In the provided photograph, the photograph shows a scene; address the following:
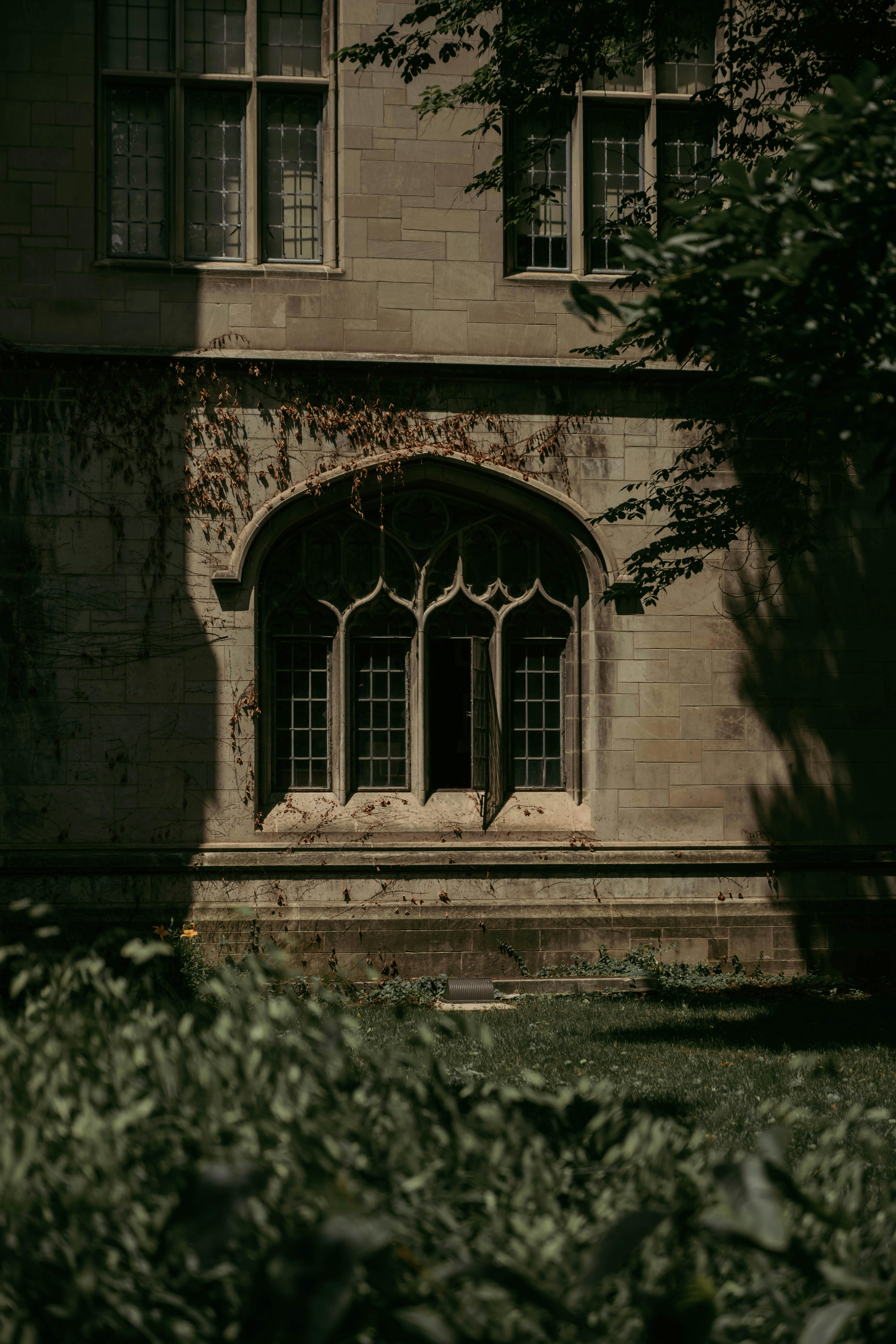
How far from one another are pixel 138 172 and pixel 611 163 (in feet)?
13.0

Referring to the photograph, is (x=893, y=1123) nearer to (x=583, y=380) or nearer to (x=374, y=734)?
(x=374, y=734)

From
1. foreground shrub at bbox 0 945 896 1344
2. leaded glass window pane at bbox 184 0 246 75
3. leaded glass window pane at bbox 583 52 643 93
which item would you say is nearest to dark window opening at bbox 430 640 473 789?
leaded glass window pane at bbox 583 52 643 93

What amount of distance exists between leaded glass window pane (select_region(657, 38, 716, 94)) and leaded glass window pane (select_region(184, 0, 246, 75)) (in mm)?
3505

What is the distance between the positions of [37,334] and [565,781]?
18.0 ft

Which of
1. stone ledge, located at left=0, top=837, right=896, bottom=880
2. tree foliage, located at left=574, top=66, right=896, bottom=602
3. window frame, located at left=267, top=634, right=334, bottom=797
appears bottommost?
stone ledge, located at left=0, top=837, right=896, bottom=880

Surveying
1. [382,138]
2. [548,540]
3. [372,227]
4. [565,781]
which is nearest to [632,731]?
[565,781]

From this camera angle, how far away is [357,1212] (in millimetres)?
1803

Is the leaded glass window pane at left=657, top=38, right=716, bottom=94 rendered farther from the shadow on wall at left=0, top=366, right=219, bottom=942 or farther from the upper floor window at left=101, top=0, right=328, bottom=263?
the shadow on wall at left=0, top=366, right=219, bottom=942

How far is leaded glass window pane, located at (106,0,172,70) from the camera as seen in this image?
9719 millimetres

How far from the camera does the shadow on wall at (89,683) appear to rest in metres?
9.12

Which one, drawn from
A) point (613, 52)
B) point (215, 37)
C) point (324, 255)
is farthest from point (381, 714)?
point (215, 37)

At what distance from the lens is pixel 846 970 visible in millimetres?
9789

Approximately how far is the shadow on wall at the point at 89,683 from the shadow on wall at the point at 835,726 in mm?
4566

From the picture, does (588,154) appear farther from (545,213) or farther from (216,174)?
(216,174)
